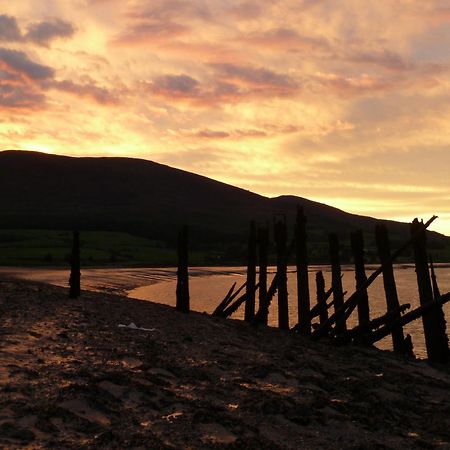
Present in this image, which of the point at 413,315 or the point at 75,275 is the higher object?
the point at 75,275

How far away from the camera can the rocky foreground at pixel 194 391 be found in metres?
8.05

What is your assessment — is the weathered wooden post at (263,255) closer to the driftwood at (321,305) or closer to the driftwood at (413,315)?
the driftwood at (321,305)

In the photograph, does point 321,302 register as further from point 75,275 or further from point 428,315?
point 75,275

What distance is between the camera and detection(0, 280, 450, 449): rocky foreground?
805cm

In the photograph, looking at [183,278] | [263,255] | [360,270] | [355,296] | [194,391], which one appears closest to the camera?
[194,391]

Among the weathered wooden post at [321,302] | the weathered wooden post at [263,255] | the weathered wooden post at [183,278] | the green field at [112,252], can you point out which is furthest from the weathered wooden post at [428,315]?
the green field at [112,252]

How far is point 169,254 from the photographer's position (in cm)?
12925

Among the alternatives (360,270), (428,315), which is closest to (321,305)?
(360,270)

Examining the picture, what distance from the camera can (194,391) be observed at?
10359 millimetres

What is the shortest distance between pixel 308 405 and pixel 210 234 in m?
189

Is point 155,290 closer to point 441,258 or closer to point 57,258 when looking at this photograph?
point 57,258

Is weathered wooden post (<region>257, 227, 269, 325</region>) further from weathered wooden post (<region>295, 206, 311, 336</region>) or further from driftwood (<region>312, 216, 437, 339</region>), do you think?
driftwood (<region>312, 216, 437, 339</region>)

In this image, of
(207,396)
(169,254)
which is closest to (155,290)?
(207,396)

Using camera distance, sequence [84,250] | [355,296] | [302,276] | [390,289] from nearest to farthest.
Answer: [355,296] → [390,289] → [302,276] → [84,250]
